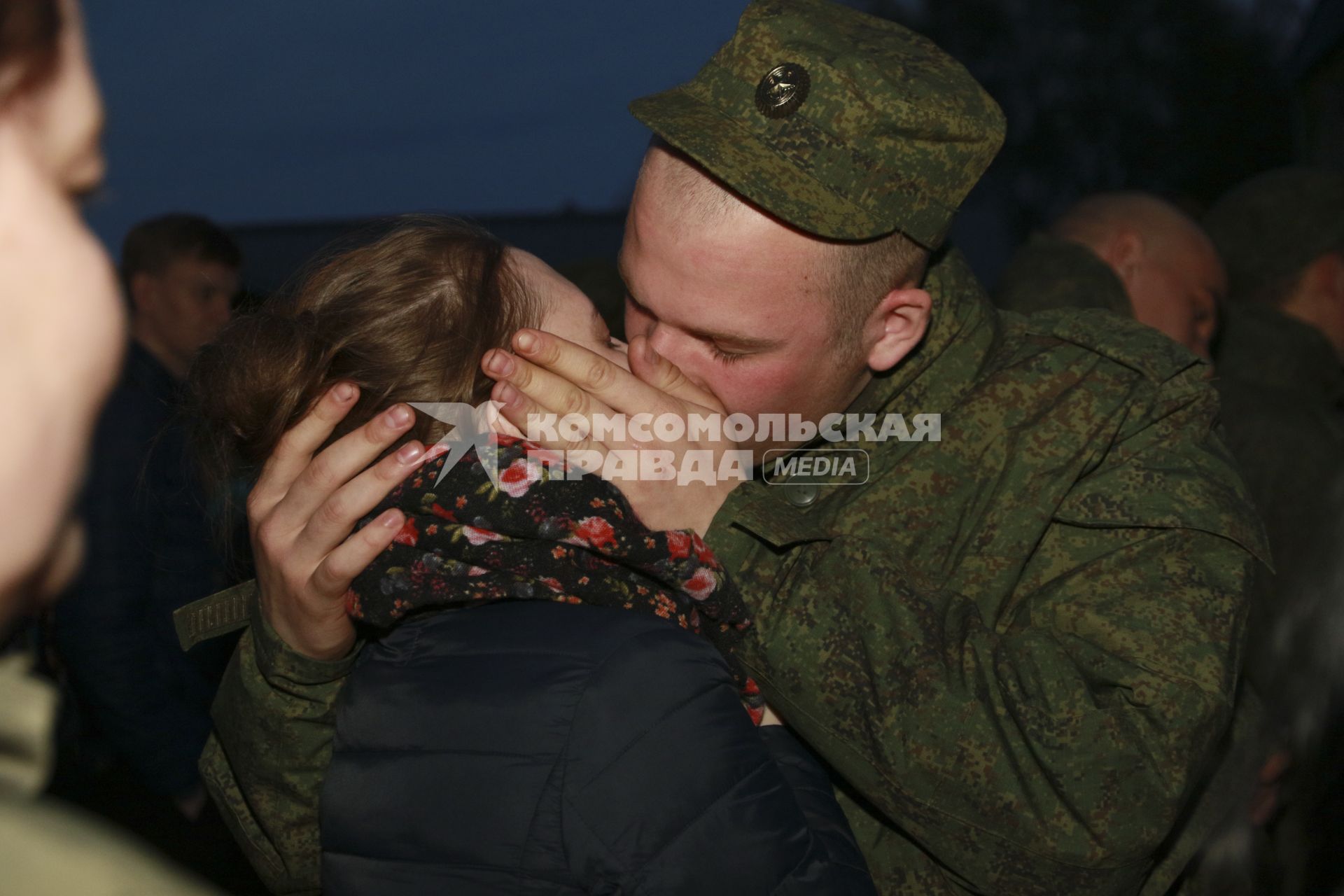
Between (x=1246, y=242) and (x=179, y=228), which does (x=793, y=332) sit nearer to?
(x=1246, y=242)

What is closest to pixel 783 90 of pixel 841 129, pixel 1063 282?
pixel 841 129

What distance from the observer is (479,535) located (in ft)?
4.90

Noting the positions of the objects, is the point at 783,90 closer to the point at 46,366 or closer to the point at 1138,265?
the point at 46,366

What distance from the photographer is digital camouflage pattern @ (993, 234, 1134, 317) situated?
364 centimetres

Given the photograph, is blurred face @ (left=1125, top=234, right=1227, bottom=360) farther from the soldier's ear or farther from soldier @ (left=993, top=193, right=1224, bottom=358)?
the soldier's ear

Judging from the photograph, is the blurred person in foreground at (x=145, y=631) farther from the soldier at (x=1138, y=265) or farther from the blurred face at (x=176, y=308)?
the soldier at (x=1138, y=265)

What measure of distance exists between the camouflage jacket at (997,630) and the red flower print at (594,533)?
0.26 metres

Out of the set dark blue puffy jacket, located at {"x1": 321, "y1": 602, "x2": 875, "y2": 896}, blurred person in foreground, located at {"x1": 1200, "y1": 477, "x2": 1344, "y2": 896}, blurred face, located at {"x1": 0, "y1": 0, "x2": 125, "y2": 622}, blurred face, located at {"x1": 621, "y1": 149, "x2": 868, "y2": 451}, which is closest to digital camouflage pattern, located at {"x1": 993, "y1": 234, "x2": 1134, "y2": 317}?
blurred person in foreground, located at {"x1": 1200, "y1": 477, "x2": 1344, "y2": 896}

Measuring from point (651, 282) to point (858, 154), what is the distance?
45cm

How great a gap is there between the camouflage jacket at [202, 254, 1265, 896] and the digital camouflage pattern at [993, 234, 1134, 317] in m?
1.53

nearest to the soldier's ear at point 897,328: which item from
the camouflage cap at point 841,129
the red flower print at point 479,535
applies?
the camouflage cap at point 841,129

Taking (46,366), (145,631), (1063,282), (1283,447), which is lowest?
(145,631)

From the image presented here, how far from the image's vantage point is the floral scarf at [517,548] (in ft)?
4.87

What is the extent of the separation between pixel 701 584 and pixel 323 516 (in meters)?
0.55
